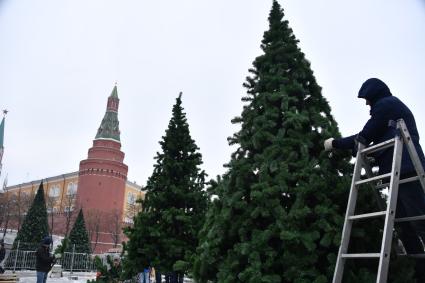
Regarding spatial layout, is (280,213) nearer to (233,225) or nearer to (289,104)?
(233,225)

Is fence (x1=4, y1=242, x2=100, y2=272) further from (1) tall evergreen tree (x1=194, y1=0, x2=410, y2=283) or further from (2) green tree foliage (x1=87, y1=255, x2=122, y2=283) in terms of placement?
(1) tall evergreen tree (x1=194, y1=0, x2=410, y2=283)

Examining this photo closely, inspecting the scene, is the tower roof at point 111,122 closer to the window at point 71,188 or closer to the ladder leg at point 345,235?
the window at point 71,188

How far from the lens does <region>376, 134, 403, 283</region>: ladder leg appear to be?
2.56 meters

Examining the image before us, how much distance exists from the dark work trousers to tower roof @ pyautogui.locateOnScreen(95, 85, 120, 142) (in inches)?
2677

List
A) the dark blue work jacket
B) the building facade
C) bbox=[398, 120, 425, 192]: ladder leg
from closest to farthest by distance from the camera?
bbox=[398, 120, 425, 192]: ladder leg → the dark blue work jacket → the building facade

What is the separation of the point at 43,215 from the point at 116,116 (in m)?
45.3

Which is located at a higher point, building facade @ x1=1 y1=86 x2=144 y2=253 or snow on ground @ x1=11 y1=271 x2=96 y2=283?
building facade @ x1=1 y1=86 x2=144 y2=253

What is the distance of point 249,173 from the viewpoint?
3.88 metres

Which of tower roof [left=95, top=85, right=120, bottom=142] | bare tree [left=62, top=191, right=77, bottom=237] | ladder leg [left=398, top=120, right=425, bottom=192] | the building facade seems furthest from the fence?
tower roof [left=95, top=85, right=120, bottom=142]

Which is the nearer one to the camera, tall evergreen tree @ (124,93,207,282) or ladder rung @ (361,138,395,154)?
ladder rung @ (361,138,395,154)

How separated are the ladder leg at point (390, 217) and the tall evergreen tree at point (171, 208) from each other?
4923mm


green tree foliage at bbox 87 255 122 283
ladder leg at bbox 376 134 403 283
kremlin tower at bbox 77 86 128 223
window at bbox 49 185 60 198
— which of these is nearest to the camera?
ladder leg at bbox 376 134 403 283

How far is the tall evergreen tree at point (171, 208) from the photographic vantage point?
767cm

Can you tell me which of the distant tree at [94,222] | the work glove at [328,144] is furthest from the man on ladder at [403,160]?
the distant tree at [94,222]
